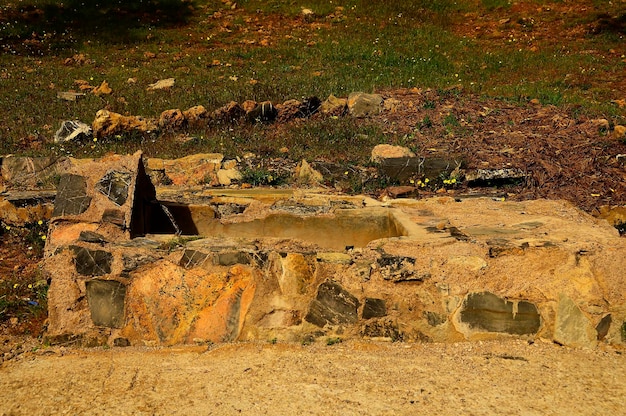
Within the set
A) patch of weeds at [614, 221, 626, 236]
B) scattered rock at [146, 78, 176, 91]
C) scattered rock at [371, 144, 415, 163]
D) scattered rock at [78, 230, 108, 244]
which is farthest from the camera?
scattered rock at [146, 78, 176, 91]

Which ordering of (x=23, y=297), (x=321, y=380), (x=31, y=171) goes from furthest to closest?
(x=31, y=171), (x=23, y=297), (x=321, y=380)

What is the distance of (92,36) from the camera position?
14.3 meters

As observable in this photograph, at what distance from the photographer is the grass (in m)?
8.66

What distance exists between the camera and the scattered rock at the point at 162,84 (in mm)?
10755

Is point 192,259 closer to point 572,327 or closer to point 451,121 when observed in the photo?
point 572,327

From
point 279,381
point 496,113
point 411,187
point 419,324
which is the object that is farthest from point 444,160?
point 279,381

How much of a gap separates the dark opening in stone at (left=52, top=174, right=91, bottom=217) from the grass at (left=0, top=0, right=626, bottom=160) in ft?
10.8

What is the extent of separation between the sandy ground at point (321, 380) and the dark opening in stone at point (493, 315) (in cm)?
9

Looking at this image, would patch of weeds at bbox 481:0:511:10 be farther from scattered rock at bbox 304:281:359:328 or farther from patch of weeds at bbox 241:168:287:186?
scattered rock at bbox 304:281:359:328

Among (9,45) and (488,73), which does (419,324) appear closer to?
(488,73)

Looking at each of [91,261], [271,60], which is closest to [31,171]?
[91,261]

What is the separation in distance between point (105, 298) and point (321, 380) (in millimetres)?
1460

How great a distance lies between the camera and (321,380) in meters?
3.32

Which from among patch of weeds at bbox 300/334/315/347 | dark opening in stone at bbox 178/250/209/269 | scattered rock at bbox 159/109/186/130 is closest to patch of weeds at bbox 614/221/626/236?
patch of weeds at bbox 300/334/315/347
